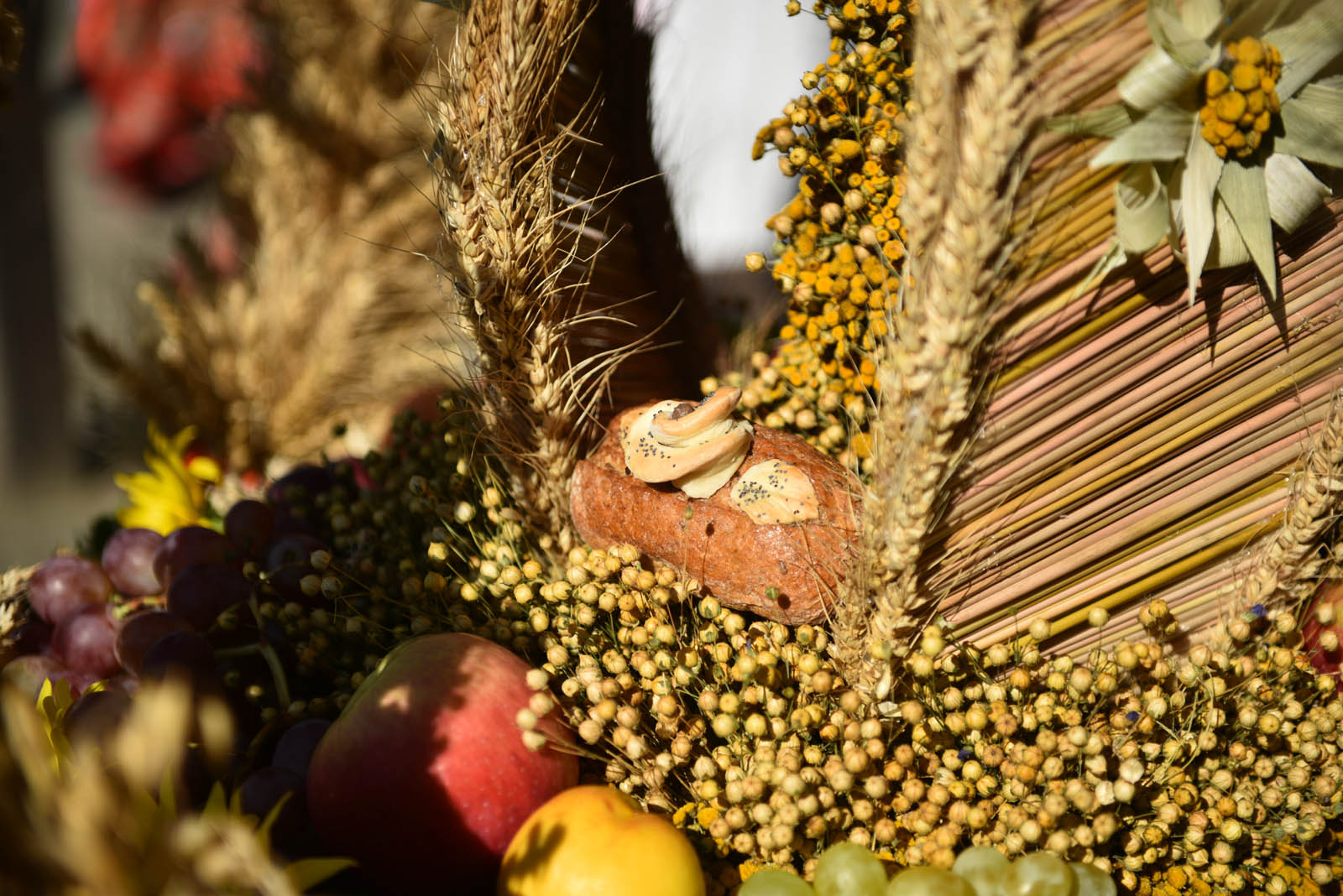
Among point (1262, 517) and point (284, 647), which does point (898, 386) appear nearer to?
point (1262, 517)

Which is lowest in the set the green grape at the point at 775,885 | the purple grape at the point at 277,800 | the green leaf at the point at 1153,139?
the green grape at the point at 775,885

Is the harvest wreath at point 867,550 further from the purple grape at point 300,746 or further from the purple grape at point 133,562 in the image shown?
the purple grape at point 133,562

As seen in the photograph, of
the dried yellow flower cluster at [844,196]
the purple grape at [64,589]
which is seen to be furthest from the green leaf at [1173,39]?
the purple grape at [64,589]

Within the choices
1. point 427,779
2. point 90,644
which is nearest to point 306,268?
point 90,644

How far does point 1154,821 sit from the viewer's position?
643 mm

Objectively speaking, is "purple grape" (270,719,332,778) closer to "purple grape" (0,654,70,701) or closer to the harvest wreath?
the harvest wreath

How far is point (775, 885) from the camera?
58 centimetres

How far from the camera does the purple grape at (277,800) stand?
2.17 ft

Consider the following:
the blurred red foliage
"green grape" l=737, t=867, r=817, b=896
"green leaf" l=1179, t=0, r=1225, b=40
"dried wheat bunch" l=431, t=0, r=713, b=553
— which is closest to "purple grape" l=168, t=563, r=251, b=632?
"dried wheat bunch" l=431, t=0, r=713, b=553

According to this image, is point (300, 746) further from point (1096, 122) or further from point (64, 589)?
point (1096, 122)

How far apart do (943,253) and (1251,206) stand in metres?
0.25

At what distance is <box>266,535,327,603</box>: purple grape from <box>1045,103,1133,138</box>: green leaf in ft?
2.48

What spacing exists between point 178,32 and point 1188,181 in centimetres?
325

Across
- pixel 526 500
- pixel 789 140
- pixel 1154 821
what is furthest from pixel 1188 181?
pixel 526 500
